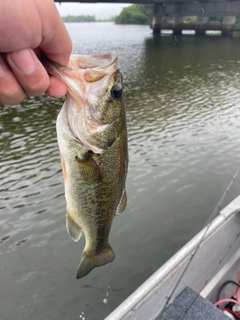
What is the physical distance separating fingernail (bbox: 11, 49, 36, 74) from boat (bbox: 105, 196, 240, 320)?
236 centimetres

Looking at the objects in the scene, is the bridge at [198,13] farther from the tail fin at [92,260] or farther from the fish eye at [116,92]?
the tail fin at [92,260]

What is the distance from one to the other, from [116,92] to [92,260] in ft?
3.56

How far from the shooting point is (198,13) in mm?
51594

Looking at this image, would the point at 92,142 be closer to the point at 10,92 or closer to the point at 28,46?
the point at 10,92

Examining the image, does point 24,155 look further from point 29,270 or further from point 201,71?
point 201,71

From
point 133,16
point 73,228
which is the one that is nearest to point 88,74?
point 73,228

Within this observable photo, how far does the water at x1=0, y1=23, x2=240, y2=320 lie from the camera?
17.5 feet

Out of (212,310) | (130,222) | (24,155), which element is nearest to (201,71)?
(24,155)

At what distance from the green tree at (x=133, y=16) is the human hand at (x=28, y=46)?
103332 mm

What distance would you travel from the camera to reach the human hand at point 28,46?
3.34 ft

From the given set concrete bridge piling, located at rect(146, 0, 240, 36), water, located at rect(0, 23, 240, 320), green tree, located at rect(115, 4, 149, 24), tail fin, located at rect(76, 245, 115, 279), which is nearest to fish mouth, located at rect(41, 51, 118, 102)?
tail fin, located at rect(76, 245, 115, 279)

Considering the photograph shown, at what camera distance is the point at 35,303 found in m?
5.14

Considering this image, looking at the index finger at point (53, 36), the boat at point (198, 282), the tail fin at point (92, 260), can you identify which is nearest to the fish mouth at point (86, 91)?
the index finger at point (53, 36)

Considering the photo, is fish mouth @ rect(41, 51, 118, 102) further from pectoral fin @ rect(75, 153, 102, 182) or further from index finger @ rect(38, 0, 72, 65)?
pectoral fin @ rect(75, 153, 102, 182)
